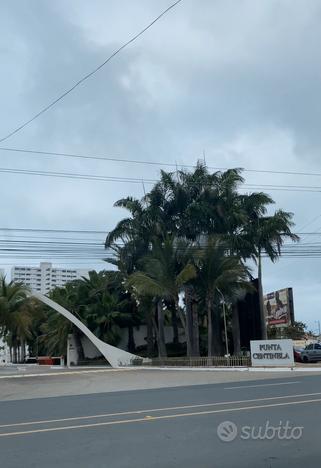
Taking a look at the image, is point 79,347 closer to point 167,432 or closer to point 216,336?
point 216,336

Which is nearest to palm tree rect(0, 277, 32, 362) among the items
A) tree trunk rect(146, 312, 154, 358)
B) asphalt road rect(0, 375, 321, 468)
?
tree trunk rect(146, 312, 154, 358)

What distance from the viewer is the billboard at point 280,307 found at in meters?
62.0

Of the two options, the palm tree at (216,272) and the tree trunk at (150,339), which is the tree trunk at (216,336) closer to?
the palm tree at (216,272)

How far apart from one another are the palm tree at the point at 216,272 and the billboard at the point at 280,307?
24393 millimetres

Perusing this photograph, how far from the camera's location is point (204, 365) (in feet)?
120

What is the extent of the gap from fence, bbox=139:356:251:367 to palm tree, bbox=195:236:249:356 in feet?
5.36

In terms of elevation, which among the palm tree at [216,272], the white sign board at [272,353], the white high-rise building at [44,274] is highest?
the white high-rise building at [44,274]

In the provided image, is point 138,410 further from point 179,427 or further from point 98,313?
point 98,313

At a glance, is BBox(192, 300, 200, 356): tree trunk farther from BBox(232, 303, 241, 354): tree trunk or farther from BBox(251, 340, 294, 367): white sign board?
BBox(251, 340, 294, 367): white sign board

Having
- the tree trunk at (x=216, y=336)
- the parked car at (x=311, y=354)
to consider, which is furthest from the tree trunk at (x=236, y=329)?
the parked car at (x=311, y=354)

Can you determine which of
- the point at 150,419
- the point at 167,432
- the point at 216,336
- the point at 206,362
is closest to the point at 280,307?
the point at 216,336

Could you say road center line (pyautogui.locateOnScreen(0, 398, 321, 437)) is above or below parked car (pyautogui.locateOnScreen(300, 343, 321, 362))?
above

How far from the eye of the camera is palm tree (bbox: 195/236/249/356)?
3791 cm

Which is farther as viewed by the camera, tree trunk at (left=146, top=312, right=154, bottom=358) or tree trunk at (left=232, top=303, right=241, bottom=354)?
tree trunk at (left=146, top=312, right=154, bottom=358)
